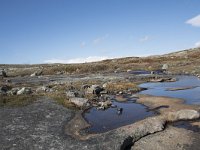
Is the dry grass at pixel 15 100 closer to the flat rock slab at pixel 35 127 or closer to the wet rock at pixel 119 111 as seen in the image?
the flat rock slab at pixel 35 127

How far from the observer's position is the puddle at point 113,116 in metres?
37.1

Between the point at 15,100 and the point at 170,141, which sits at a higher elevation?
the point at 15,100

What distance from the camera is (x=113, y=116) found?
4209 centimetres

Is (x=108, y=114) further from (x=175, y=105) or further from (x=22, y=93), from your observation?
(x=22, y=93)

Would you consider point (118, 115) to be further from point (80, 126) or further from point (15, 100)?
point (15, 100)

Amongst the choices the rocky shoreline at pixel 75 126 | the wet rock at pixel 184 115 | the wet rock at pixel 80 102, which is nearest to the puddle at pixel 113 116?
the rocky shoreline at pixel 75 126

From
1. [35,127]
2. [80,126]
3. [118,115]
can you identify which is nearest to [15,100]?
[35,127]

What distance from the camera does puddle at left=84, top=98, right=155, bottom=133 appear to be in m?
37.1

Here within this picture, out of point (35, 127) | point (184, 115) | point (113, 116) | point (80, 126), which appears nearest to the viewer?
point (35, 127)

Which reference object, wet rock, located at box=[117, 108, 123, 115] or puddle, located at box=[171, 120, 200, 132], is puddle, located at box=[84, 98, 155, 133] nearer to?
wet rock, located at box=[117, 108, 123, 115]

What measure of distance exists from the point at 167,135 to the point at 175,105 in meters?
14.9

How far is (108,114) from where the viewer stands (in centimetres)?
4362

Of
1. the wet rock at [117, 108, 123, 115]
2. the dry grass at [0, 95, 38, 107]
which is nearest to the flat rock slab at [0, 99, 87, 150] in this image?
the dry grass at [0, 95, 38, 107]

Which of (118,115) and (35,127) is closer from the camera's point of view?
(35,127)
